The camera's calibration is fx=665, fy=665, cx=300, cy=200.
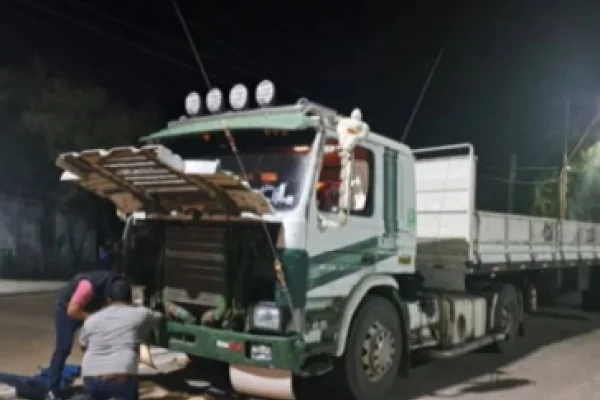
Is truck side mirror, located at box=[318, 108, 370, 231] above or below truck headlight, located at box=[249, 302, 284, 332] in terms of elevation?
above

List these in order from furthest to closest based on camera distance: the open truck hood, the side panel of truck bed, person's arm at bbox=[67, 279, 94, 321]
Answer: the side panel of truck bed
person's arm at bbox=[67, 279, 94, 321]
the open truck hood

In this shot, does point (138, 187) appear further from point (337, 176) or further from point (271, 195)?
point (337, 176)

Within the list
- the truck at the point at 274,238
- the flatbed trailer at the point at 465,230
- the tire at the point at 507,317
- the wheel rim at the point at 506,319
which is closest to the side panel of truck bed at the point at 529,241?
the flatbed trailer at the point at 465,230

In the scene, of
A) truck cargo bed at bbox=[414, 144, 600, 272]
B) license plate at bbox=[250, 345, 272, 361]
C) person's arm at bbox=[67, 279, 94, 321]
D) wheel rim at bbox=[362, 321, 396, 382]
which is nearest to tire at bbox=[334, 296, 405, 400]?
wheel rim at bbox=[362, 321, 396, 382]

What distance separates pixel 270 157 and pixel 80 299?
199 centimetres

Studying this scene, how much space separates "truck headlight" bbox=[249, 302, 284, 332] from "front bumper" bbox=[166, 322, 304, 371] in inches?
3.1

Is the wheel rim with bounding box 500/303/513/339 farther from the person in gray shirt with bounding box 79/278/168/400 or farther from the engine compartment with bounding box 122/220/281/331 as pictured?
the person in gray shirt with bounding box 79/278/168/400

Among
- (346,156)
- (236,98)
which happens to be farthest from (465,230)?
(236,98)

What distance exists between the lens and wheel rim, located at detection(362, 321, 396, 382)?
20.1 ft

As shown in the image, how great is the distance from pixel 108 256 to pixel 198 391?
5.21ft

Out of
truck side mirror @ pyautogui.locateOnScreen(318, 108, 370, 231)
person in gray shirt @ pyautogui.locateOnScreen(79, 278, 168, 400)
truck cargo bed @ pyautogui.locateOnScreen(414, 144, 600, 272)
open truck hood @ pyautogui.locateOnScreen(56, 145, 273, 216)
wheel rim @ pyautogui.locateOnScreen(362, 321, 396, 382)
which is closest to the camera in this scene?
person in gray shirt @ pyautogui.locateOnScreen(79, 278, 168, 400)

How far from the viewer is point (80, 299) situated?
5535mm

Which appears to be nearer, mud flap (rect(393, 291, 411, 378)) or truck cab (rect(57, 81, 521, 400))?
truck cab (rect(57, 81, 521, 400))

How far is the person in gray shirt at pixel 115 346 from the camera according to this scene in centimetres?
457
